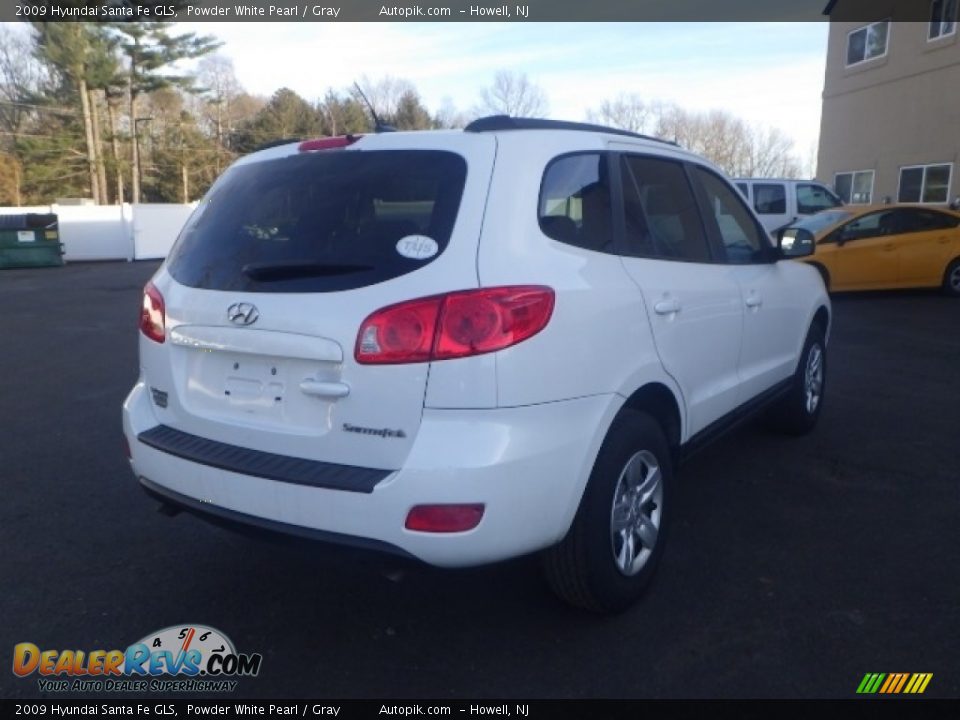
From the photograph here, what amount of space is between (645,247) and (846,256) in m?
10.7

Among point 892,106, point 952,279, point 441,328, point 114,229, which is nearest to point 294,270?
point 441,328

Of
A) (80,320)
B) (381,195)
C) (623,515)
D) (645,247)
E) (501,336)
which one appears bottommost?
(80,320)

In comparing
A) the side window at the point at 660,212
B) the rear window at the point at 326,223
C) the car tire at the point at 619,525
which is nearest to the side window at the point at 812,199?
the side window at the point at 660,212

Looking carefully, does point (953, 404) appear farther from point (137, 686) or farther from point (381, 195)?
point (137, 686)

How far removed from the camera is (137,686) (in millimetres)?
2744

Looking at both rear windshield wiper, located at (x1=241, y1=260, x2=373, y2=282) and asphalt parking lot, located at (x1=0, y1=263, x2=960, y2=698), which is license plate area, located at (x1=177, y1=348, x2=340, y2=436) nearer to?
rear windshield wiper, located at (x1=241, y1=260, x2=373, y2=282)

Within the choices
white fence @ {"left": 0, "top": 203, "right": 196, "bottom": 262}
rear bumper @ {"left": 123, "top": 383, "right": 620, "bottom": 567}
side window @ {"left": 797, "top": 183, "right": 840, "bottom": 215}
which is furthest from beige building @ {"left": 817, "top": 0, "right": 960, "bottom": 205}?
white fence @ {"left": 0, "top": 203, "right": 196, "bottom": 262}

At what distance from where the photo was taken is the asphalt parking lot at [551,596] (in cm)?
273

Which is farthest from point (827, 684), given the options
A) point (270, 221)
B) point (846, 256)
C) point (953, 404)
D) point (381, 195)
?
point (846, 256)

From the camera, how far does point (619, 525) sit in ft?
10.0

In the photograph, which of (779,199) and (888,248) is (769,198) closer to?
(779,199)

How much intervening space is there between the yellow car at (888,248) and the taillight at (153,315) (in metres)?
11.5

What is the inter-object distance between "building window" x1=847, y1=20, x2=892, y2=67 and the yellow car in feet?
36.9

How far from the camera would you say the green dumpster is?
2291 centimetres
